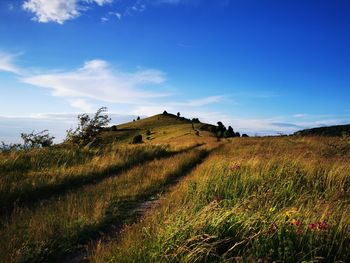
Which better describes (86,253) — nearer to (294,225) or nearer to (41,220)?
(41,220)

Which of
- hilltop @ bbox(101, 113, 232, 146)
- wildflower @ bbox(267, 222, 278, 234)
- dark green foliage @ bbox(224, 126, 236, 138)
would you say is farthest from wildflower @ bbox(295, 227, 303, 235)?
hilltop @ bbox(101, 113, 232, 146)

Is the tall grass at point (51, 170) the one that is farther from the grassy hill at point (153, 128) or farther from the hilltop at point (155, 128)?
the grassy hill at point (153, 128)

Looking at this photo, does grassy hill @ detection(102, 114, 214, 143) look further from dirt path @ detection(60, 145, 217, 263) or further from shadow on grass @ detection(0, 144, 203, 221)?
dirt path @ detection(60, 145, 217, 263)

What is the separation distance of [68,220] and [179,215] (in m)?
3.01

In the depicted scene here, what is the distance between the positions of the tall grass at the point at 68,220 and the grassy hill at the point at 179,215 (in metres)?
0.03

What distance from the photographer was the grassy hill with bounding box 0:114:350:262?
639 centimetres

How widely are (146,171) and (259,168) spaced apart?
19.1ft

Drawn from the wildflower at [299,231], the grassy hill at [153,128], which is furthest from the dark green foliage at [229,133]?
the wildflower at [299,231]

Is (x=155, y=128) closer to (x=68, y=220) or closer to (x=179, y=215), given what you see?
(x=68, y=220)

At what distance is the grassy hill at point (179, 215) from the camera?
639 centimetres

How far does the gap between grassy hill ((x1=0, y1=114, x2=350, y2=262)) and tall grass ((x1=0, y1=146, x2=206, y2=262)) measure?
0.09 ft

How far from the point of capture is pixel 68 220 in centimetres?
920

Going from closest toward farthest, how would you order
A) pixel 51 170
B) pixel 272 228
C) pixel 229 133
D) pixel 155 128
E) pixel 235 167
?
pixel 272 228 → pixel 235 167 → pixel 51 170 → pixel 229 133 → pixel 155 128

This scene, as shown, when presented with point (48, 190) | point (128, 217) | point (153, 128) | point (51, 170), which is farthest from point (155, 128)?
point (128, 217)
